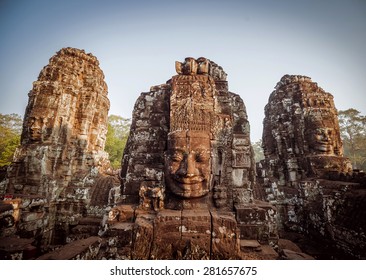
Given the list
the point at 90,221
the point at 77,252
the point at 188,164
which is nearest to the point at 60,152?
the point at 90,221

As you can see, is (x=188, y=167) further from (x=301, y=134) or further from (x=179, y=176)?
(x=301, y=134)

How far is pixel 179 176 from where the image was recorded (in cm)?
285

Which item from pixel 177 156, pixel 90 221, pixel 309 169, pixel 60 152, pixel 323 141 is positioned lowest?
pixel 90 221

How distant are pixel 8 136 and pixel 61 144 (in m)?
12.4

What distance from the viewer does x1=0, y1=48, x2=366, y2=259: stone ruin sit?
8.19 feet

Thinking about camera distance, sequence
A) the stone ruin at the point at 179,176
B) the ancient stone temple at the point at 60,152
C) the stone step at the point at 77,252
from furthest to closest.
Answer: the ancient stone temple at the point at 60,152, the stone ruin at the point at 179,176, the stone step at the point at 77,252

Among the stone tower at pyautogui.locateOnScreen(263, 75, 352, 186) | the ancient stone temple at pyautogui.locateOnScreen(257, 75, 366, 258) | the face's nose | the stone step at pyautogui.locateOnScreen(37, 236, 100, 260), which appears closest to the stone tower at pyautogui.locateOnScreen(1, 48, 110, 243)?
the stone step at pyautogui.locateOnScreen(37, 236, 100, 260)

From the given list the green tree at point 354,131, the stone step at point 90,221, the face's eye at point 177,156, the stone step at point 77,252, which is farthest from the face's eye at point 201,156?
the green tree at point 354,131

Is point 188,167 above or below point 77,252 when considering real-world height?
above

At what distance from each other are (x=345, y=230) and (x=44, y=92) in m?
11.9

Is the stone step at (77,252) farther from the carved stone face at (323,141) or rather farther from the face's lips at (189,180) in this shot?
the carved stone face at (323,141)

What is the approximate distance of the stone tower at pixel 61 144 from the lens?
274 inches

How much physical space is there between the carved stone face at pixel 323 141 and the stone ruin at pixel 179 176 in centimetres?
4
